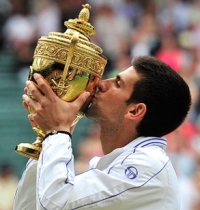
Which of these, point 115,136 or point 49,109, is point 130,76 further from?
point 49,109

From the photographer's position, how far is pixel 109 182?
10.3 feet

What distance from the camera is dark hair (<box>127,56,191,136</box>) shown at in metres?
3.36

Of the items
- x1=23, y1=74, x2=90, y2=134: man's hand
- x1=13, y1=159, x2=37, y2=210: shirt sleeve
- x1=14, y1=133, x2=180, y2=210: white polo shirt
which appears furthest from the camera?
x1=13, y1=159, x2=37, y2=210: shirt sleeve

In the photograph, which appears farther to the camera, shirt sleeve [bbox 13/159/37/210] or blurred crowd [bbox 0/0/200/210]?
blurred crowd [bbox 0/0/200/210]

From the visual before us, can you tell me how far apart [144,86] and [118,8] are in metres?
7.23

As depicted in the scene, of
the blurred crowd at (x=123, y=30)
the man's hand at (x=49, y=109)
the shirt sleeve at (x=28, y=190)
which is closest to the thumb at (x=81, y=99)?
the man's hand at (x=49, y=109)

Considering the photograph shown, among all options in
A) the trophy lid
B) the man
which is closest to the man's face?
the man

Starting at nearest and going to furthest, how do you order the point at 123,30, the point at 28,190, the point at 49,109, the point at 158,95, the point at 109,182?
the point at 109,182 → the point at 49,109 → the point at 158,95 → the point at 28,190 → the point at 123,30

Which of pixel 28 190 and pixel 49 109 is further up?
pixel 49 109

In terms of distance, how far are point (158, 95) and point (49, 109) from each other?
466 millimetres

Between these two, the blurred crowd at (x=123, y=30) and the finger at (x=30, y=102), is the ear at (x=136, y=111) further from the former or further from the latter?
the blurred crowd at (x=123, y=30)

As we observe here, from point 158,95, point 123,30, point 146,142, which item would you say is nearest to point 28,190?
point 146,142

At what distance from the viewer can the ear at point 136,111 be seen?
3363 mm

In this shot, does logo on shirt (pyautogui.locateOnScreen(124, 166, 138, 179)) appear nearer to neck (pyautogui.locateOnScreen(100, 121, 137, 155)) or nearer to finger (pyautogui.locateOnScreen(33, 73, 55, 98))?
neck (pyautogui.locateOnScreen(100, 121, 137, 155))
